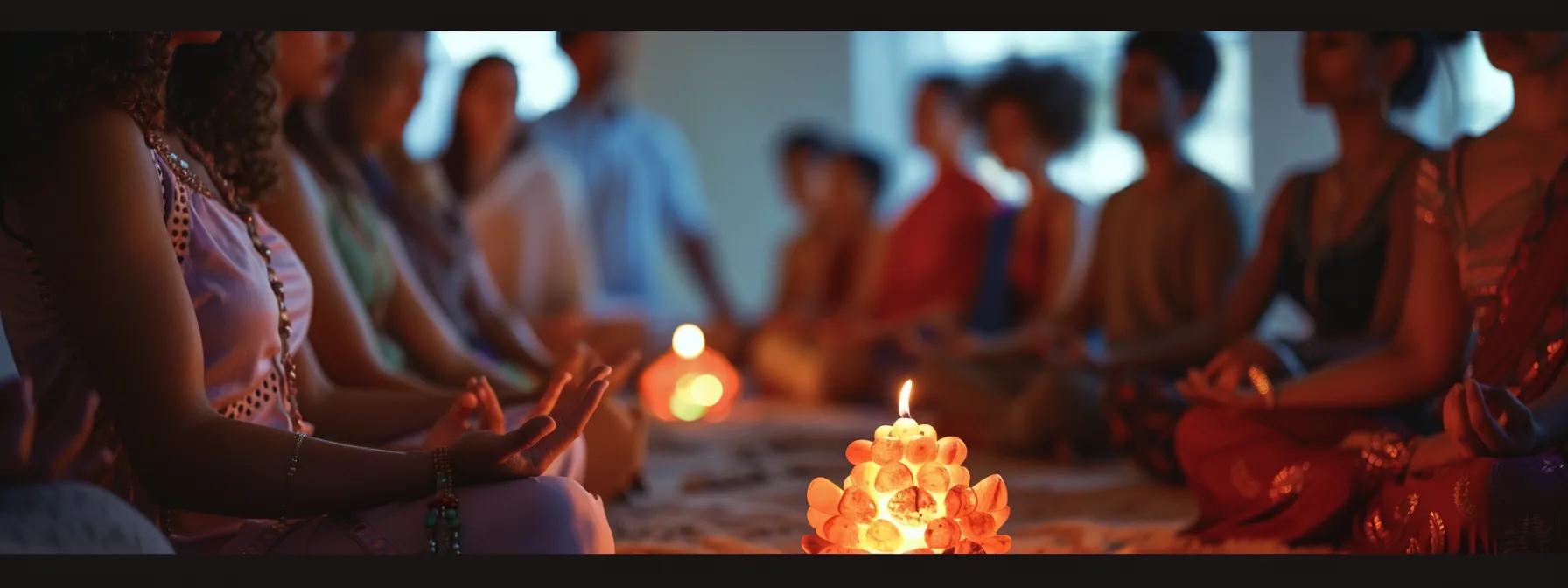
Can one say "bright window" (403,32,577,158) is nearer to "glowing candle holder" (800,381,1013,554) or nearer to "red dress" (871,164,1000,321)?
"red dress" (871,164,1000,321)

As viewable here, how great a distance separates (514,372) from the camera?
13.0 ft

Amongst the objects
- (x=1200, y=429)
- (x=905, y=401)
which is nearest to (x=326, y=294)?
(x=905, y=401)

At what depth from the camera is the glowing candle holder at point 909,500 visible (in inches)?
81.7

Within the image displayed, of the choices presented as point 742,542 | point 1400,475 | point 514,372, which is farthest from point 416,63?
point 1400,475

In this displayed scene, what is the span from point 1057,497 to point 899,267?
314cm

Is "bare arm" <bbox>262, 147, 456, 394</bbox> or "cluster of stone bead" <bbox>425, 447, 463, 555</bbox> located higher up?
"bare arm" <bbox>262, 147, 456, 394</bbox>

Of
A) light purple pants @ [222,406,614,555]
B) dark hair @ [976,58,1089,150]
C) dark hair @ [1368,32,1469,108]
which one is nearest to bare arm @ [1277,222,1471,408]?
dark hair @ [1368,32,1469,108]

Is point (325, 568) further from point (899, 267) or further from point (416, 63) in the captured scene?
point (899, 267)

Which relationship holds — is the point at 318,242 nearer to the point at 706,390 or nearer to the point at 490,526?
the point at 490,526

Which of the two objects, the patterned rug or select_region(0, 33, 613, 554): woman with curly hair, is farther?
the patterned rug

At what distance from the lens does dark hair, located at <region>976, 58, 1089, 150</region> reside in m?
6.00

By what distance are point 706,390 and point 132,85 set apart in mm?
4095

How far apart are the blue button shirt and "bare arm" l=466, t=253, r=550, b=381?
332 centimetres

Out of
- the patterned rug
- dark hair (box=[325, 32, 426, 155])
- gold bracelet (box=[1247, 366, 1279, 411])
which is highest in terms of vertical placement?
dark hair (box=[325, 32, 426, 155])
